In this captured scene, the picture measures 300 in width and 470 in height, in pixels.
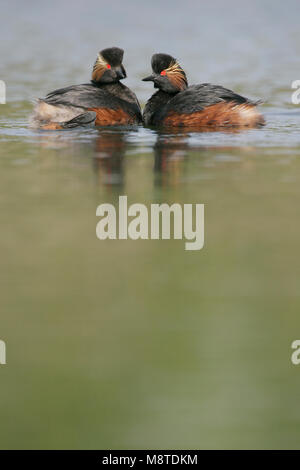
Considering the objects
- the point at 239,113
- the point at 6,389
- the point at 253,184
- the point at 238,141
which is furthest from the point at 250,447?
the point at 239,113

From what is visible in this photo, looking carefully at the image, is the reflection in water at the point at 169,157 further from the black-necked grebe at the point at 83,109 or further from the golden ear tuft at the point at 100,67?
the golden ear tuft at the point at 100,67

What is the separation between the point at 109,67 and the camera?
38.2 ft

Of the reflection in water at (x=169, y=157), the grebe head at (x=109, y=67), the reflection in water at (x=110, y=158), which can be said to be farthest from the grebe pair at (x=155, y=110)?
the reflection in water at (x=169, y=157)

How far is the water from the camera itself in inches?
151

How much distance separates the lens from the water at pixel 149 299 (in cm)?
384

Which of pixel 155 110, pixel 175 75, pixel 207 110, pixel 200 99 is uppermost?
pixel 175 75

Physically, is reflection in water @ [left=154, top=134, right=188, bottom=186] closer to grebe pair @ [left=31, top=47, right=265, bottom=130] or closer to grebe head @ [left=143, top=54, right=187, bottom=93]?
grebe pair @ [left=31, top=47, right=265, bottom=130]

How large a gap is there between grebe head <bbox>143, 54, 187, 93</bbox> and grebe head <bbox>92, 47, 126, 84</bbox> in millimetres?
436

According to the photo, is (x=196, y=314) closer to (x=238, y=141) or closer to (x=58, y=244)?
(x=58, y=244)

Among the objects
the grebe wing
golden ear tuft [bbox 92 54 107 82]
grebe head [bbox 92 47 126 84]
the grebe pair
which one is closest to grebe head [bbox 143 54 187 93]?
the grebe pair

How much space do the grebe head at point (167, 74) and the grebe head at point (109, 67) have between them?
1.43ft

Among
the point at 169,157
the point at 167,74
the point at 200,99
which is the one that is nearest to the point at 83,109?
the point at 200,99

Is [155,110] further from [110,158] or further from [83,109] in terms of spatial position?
[110,158]

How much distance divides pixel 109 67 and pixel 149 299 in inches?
274
